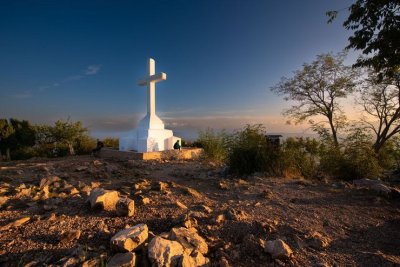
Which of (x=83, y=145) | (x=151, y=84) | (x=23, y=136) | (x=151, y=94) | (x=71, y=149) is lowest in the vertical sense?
(x=71, y=149)

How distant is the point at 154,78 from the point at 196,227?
1150 centimetres

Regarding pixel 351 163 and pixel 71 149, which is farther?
pixel 71 149

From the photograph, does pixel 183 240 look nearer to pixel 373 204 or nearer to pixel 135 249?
pixel 135 249

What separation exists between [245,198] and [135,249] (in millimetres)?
2430

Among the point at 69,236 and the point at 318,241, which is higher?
the point at 69,236

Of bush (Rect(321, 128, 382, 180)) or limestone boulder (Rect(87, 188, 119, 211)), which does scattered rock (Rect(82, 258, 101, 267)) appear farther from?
bush (Rect(321, 128, 382, 180))


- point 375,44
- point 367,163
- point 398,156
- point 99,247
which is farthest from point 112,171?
point 398,156

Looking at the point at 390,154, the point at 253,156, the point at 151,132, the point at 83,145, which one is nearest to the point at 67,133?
the point at 83,145

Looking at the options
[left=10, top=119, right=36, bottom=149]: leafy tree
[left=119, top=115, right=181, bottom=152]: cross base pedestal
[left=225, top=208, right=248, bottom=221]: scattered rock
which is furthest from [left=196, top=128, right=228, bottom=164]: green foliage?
[left=10, top=119, right=36, bottom=149]: leafy tree

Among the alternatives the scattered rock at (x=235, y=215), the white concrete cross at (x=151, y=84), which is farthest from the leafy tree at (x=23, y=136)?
the scattered rock at (x=235, y=215)

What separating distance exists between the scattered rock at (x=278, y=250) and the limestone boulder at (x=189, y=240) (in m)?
0.62

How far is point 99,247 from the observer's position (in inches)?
90.8

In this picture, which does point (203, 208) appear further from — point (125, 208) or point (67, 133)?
point (67, 133)

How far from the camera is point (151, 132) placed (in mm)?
12812
